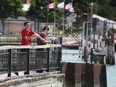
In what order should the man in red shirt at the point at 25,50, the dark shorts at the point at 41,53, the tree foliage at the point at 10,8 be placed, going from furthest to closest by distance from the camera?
the tree foliage at the point at 10,8 → the dark shorts at the point at 41,53 → the man in red shirt at the point at 25,50

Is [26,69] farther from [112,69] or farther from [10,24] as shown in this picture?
[10,24]

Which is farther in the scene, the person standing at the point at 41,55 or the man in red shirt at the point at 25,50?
the person standing at the point at 41,55

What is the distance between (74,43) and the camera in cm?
7944

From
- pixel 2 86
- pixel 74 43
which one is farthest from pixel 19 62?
pixel 74 43

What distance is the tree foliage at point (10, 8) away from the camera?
312 feet

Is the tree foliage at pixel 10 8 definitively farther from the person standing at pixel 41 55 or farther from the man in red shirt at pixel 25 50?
the man in red shirt at pixel 25 50

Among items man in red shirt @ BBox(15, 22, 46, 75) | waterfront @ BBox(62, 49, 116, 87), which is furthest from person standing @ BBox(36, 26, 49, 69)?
waterfront @ BBox(62, 49, 116, 87)

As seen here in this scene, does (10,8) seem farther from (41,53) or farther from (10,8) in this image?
(41,53)

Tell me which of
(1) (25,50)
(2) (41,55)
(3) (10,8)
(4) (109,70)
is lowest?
(4) (109,70)

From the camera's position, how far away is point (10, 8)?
314ft

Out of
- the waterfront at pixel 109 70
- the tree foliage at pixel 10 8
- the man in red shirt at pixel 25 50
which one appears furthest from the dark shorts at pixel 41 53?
the tree foliage at pixel 10 8

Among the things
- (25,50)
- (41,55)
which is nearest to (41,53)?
(41,55)

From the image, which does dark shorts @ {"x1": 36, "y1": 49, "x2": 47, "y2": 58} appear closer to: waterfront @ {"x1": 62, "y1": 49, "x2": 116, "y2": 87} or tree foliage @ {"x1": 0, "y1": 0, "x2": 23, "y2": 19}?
waterfront @ {"x1": 62, "y1": 49, "x2": 116, "y2": 87}

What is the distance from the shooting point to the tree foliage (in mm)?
95000
